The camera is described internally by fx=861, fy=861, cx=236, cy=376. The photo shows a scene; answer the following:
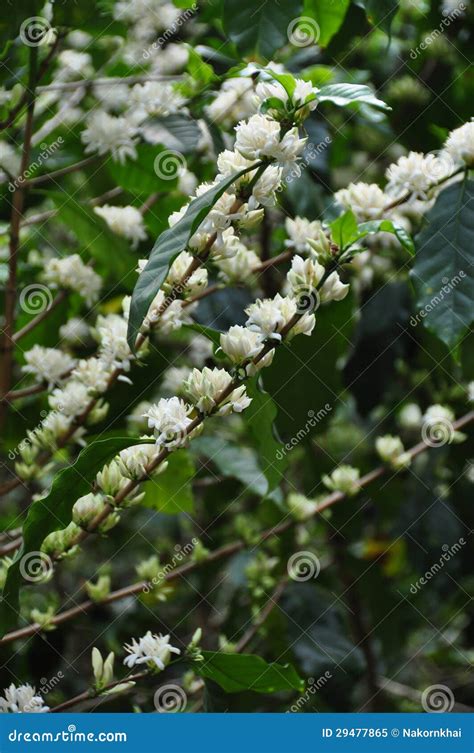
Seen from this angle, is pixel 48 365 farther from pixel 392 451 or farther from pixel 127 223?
pixel 392 451

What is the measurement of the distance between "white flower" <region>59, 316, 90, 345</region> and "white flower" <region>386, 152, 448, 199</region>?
0.60 m

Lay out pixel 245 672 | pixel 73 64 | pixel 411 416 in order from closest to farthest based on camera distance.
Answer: pixel 245 672 < pixel 73 64 < pixel 411 416

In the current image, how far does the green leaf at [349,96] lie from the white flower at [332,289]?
0.19 meters

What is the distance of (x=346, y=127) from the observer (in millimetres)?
1949

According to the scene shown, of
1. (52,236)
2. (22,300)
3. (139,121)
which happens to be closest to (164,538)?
(52,236)

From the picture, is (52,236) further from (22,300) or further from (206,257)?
(206,257)

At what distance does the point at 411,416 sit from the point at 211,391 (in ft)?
3.58

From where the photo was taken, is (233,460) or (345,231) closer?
(345,231)

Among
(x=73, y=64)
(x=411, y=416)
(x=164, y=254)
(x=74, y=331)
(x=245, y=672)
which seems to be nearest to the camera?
(x=164, y=254)

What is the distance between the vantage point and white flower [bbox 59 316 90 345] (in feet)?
4.87

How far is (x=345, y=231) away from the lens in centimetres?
97

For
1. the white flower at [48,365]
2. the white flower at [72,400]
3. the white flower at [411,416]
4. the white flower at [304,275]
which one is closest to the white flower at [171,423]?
the white flower at [304,275]

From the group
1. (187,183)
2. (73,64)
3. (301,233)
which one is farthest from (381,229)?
(73,64)

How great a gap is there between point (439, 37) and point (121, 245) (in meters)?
A: 1.01
